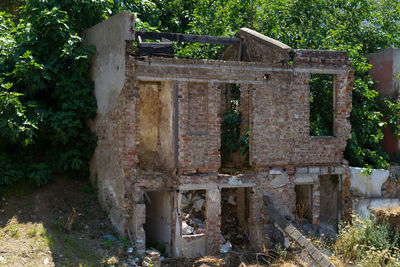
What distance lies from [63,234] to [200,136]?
420cm

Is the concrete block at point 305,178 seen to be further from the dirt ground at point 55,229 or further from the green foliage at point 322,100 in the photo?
the dirt ground at point 55,229

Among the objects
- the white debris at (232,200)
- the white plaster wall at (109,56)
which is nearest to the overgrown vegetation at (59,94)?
the white plaster wall at (109,56)

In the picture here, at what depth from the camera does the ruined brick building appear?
11.6 metres

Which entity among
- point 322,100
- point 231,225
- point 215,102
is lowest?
point 231,225

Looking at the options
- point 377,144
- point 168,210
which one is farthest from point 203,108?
point 377,144

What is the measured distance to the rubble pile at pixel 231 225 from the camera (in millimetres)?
Answer: 14031

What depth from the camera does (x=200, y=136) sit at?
1206cm

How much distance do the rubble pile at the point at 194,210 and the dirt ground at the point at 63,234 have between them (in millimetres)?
2000

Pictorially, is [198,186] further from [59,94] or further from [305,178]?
[59,94]

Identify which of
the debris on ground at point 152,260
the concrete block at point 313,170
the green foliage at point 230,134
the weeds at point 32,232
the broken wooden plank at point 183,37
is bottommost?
the debris on ground at point 152,260

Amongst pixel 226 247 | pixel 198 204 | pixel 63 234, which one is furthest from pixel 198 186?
pixel 63 234

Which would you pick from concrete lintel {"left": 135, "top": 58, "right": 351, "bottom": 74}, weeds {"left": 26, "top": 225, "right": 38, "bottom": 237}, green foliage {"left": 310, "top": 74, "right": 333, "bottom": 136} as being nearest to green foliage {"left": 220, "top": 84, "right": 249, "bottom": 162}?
concrete lintel {"left": 135, "top": 58, "right": 351, "bottom": 74}

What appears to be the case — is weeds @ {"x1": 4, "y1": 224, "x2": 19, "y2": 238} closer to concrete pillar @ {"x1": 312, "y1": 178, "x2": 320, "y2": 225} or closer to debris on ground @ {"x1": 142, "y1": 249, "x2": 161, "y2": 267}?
debris on ground @ {"x1": 142, "y1": 249, "x2": 161, "y2": 267}

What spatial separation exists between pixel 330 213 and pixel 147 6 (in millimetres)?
10086
